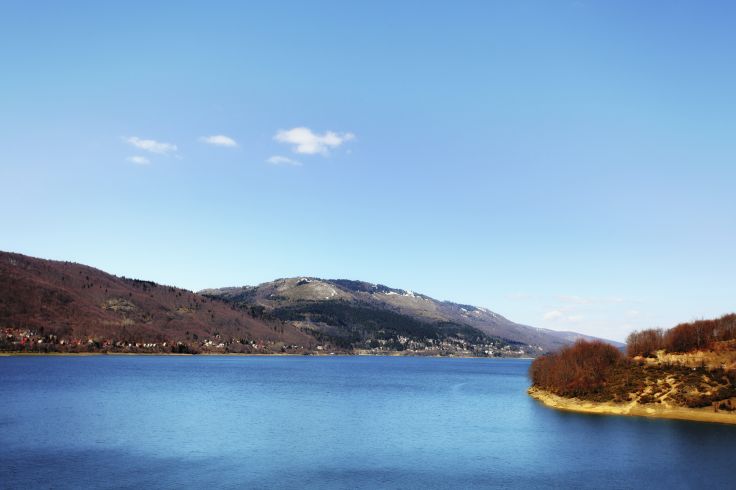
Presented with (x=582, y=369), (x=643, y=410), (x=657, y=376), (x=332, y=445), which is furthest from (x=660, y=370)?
(x=332, y=445)

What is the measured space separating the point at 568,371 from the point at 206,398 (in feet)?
278

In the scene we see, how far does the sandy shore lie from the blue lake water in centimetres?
564

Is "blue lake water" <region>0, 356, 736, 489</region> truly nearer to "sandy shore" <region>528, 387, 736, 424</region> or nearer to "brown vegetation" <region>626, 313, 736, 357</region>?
"sandy shore" <region>528, 387, 736, 424</region>

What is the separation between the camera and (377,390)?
550 feet

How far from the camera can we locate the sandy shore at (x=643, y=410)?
339 ft

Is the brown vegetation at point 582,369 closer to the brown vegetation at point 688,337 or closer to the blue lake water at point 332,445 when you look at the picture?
the brown vegetation at point 688,337

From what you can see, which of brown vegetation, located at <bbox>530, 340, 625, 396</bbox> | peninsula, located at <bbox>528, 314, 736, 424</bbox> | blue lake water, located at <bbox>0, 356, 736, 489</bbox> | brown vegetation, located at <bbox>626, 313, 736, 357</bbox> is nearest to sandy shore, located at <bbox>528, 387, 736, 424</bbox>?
peninsula, located at <bbox>528, 314, 736, 424</bbox>

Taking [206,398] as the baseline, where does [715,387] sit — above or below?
above

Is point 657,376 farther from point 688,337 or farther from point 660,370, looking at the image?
point 688,337

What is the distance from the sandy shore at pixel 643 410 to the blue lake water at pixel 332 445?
5638 millimetres

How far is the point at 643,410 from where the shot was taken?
365 feet

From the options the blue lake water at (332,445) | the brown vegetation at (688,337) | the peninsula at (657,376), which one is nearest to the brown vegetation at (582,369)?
the peninsula at (657,376)

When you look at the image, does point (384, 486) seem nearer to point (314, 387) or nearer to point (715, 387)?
point (715, 387)

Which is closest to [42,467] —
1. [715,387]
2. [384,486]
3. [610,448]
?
[384,486]
